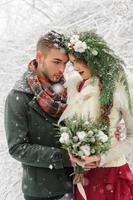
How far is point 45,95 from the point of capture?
432cm

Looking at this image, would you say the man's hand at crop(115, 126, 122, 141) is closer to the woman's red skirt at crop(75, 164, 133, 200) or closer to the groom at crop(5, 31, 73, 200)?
the woman's red skirt at crop(75, 164, 133, 200)

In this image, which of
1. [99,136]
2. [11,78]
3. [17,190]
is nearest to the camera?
[99,136]

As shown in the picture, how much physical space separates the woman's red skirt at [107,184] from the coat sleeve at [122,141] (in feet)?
0.31

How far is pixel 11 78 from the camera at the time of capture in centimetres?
909

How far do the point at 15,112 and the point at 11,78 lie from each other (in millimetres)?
4896

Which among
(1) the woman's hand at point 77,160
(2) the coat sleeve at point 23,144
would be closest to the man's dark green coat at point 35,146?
(2) the coat sleeve at point 23,144

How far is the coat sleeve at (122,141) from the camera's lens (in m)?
4.15

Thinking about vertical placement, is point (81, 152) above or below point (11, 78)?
above

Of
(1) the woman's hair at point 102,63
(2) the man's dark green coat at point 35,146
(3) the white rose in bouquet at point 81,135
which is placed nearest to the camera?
(3) the white rose in bouquet at point 81,135

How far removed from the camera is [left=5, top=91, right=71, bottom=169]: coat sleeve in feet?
13.9

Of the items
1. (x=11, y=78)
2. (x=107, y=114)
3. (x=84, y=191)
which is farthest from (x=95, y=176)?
(x=11, y=78)

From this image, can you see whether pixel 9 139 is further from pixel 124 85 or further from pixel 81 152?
pixel 124 85

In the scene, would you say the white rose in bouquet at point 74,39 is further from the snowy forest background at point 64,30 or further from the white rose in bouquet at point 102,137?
the snowy forest background at point 64,30

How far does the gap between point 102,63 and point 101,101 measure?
0.82ft
